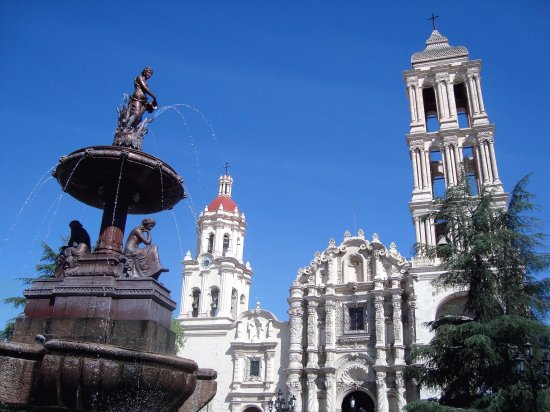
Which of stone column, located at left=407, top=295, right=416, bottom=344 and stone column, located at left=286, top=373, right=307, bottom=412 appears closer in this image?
stone column, located at left=407, top=295, right=416, bottom=344

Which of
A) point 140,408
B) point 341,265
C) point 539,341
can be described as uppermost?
point 341,265

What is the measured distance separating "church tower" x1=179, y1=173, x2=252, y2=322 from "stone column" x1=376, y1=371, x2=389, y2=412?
397 inches

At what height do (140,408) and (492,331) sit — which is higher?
(492,331)

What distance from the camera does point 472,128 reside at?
94.5 ft

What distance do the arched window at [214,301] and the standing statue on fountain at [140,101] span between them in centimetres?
2563

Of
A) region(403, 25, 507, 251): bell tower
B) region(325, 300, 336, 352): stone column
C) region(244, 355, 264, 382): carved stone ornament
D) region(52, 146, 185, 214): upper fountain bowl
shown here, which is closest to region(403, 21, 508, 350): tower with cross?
region(403, 25, 507, 251): bell tower

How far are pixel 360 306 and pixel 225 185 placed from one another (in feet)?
51.6

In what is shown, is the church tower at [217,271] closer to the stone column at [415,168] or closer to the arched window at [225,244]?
the arched window at [225,244]

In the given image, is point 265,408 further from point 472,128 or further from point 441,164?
point 472,128

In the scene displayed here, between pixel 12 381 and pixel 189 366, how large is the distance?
1926 mm

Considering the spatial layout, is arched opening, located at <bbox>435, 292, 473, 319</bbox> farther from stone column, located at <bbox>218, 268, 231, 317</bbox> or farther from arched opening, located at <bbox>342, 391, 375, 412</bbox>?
stone column, located at <bbox>218, 268, 231, 317</bbox>

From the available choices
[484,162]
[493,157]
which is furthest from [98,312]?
[493,157]

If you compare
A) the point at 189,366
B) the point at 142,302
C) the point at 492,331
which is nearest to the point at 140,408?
the point at 189,366

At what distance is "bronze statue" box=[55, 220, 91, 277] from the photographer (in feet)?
23.2
